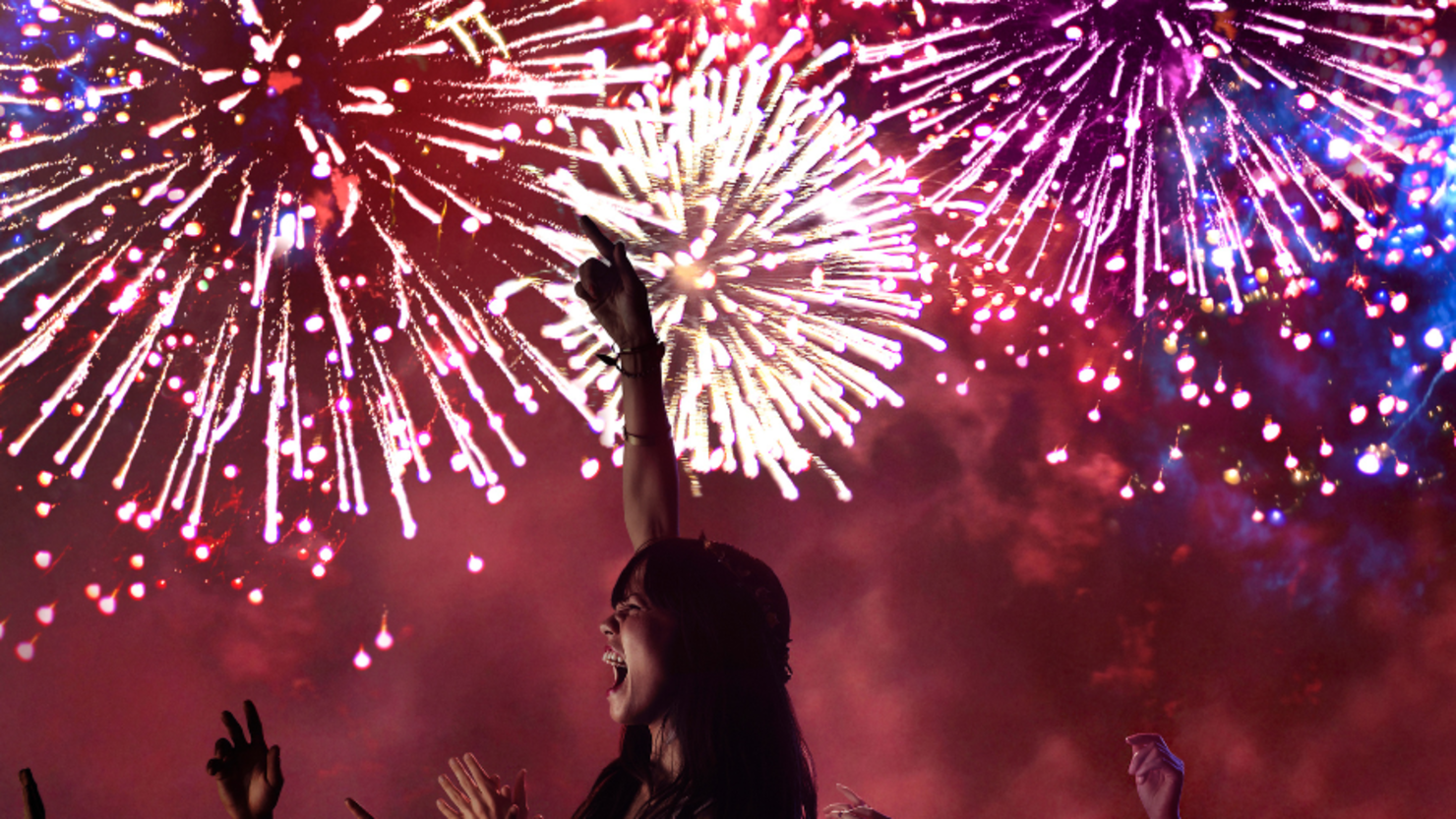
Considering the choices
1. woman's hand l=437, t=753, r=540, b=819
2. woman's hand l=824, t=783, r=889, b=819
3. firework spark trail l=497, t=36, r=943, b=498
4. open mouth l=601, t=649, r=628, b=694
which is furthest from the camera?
firework spark trail l=497, t=36, r=943, b=498

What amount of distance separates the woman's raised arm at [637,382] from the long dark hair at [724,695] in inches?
10.2

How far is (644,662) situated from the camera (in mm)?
1917

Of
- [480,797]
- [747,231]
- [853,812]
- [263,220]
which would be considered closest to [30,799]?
[480,797]

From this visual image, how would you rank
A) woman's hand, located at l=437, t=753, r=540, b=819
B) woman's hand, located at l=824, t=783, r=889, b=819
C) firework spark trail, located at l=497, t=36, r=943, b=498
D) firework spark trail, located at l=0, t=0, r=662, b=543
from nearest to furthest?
1. woman's hand, located at l=437, t=753, r=540, b=819
2. woman's hand, located at l=824, t=783, r=889, b=819
3. firework spark trail, located at l=497, t=36, r=943, b=498
4. firework spark trail, located at l=0, t=0, r=662, b=543

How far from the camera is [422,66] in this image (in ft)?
17.7

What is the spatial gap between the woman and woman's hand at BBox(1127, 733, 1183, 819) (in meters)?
1.73

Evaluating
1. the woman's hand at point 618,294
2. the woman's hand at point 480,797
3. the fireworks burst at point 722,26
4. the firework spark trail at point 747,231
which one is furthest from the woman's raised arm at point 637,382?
the fireworks burst at point 722,26

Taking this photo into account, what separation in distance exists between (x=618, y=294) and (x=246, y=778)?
1.32 metres

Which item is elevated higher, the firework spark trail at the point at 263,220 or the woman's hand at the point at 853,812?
the firework spark trail at the point at 263,220

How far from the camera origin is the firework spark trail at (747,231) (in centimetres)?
464

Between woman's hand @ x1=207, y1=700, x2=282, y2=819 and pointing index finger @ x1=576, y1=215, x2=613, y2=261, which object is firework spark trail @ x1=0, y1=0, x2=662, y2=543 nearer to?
pointing index finger @ x1=576, y1=215, x2=613, y2=261

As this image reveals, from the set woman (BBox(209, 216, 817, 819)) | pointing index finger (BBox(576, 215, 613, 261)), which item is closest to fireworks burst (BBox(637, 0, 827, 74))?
pointing index finger (BBox(576, 215, 613, 261))

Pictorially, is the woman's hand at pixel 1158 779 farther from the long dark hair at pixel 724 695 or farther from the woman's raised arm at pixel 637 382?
the woman's raised arm at pixel 637 382

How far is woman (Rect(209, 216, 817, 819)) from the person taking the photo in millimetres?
1834
